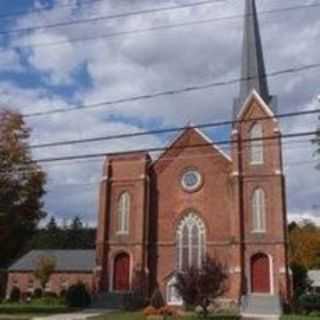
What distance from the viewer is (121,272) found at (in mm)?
45031

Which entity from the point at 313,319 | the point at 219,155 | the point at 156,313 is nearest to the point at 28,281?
the point at 219,155

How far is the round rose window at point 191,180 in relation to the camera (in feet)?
151

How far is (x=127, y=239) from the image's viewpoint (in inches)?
1790

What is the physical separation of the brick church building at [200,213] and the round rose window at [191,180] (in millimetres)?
→ 78

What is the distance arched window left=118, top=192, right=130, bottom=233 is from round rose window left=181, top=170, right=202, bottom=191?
15.0 ft

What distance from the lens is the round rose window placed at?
151 feet

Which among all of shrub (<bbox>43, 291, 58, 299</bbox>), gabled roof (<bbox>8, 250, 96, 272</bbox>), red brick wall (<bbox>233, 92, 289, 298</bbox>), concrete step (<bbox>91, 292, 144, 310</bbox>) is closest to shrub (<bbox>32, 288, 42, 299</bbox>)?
shrub (<bbox>43, 291, 58, 299</bbox>)

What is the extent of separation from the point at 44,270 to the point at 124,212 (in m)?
12.3

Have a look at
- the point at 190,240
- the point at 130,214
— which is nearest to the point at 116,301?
the point at 130,214

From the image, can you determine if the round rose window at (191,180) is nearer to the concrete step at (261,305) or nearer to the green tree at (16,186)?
the concrete step at (261,305)

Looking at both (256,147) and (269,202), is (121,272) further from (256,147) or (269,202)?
(256,147)

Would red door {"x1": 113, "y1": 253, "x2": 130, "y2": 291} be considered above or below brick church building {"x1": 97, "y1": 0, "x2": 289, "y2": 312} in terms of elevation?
below

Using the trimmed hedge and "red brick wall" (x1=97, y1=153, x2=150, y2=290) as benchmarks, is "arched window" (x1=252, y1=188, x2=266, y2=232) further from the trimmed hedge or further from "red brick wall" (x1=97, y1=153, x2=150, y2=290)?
the trimmed hedge

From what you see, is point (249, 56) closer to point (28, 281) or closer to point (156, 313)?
point (156, 313)
